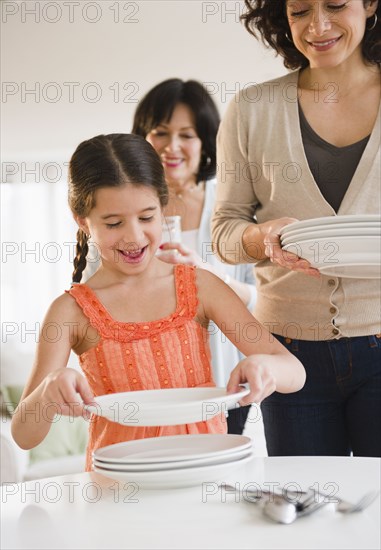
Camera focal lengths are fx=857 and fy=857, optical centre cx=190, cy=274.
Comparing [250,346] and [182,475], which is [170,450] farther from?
[250,346]

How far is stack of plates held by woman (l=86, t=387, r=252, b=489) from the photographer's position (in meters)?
1.19

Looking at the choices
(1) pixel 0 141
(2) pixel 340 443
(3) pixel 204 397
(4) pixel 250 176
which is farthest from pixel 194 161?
(1) pixel 0 141

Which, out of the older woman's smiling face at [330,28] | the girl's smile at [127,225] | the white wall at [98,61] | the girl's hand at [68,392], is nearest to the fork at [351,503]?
the girl's hand at [68,392]

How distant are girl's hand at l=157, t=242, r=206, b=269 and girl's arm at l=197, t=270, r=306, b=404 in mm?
258

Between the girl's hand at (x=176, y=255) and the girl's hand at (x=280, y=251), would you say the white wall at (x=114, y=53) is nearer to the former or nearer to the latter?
the girl's hand at (x=176, y=255)

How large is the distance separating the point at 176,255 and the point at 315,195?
483 millimetres

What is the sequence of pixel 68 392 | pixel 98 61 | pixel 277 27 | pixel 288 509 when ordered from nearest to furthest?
pixel 288 509
pixel 68 392
pixel 277 27
pixel 98 61

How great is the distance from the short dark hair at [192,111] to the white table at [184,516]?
1.55 meters

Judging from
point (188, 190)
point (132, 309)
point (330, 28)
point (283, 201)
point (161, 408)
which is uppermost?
point (330, 28)

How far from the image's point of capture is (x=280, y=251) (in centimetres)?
163

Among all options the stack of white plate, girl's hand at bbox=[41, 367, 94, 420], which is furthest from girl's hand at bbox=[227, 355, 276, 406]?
girl's hand at bbox=[41, 367, 94, 420]

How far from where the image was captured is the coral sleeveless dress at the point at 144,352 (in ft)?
5.84

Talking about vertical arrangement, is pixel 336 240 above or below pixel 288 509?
above

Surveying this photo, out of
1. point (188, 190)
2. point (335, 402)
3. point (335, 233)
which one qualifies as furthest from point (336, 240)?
point (188, 190)
